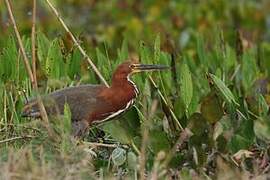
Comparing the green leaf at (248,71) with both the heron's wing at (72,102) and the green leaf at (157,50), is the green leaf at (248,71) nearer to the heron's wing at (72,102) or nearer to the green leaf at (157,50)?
the green leaf at (157,50)

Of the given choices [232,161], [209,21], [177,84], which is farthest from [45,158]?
[209,21]

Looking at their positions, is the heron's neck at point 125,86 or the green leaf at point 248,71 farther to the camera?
the green leaf at point 248,71

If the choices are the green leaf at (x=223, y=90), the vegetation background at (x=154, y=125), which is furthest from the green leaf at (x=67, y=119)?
the green leaf at (x=223, y=90)

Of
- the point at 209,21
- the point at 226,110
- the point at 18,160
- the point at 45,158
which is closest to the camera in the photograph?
the point at 18,160

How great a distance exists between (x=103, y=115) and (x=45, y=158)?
67 cm

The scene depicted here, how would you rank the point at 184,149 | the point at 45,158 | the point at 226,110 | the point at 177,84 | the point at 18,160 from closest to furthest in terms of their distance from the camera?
the point at 18,160 < the point at 45,158 < the point at 184,149 < the point at 226,110 < the point at 177,84

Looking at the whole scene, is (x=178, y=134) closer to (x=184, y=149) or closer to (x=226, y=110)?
(x=184, y=149)

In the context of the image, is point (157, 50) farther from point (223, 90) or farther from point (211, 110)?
point (211, 110)

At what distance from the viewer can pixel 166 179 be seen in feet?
15.3

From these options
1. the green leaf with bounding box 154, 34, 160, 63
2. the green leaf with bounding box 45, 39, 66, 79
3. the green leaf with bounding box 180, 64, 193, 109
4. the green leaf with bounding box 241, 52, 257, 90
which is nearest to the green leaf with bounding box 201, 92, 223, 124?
the green leaf with bounding box 180, 64, 193, 109

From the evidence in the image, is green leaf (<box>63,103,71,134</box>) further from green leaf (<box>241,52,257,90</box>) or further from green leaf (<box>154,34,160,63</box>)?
green leaf (<box>241,52,257,90</box>)

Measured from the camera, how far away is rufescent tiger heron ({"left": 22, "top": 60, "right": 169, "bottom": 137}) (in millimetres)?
5367

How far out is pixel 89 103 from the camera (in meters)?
5.43

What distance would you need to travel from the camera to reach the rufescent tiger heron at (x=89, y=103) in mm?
5367
